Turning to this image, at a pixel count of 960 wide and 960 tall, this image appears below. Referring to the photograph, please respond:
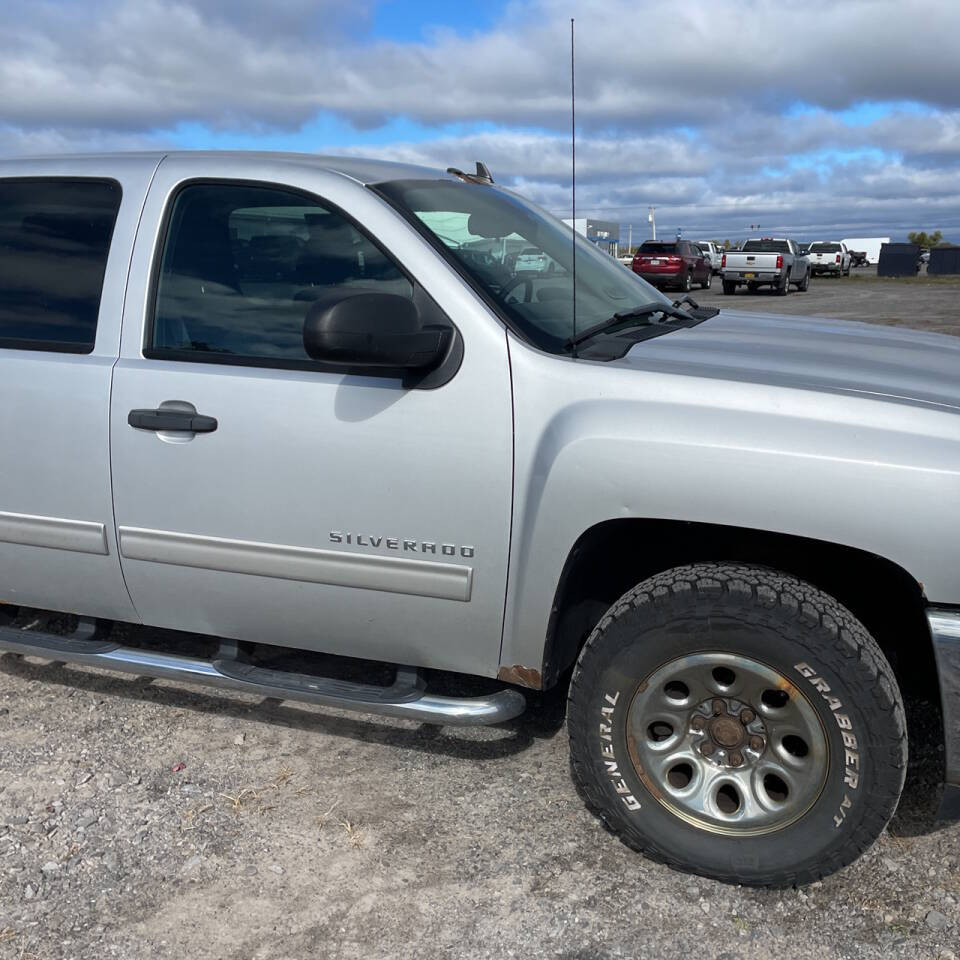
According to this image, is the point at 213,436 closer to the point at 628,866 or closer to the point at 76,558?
the point at 76,558

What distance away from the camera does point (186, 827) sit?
3.03 metres

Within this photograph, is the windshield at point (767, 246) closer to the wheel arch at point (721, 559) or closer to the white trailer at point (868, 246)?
the wheel arch at point (721, 559)

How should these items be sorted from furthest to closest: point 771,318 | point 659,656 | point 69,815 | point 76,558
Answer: point 771,318, point 76,558, point 69,815, point 659,656

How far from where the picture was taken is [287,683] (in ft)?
10.4

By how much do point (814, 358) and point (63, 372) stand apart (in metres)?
2.31

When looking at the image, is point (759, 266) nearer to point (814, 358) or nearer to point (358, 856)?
point (814, 358)

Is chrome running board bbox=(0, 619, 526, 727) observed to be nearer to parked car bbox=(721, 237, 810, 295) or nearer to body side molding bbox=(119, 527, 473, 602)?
body side molding bbox=(119, 527, 473, 602)

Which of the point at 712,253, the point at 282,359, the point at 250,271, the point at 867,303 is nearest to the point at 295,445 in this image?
the point at 282,359

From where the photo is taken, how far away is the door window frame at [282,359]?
2836mm

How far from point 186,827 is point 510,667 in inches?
42.2

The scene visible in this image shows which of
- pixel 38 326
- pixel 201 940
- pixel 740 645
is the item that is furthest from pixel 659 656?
pixel 38 326

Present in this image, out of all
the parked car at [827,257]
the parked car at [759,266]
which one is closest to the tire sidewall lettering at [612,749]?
the parked car at [759,266]

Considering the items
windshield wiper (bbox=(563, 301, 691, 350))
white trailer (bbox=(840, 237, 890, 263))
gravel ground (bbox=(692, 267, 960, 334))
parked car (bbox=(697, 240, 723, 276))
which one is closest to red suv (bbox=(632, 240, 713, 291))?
gravel ground (bbox=(692, 267, 960, 334))

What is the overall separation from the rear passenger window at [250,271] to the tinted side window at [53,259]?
26cm
